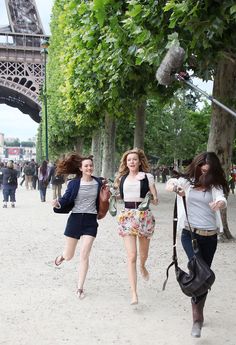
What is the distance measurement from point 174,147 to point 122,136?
20348 mm

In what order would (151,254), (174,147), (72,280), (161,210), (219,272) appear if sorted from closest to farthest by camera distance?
(72,280) → (219,272) → (151,254) → (161,210) → (174,147)

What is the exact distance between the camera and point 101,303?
602cm

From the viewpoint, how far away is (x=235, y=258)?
352 inches

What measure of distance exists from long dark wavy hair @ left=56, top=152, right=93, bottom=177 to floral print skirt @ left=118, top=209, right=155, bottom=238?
914 mm

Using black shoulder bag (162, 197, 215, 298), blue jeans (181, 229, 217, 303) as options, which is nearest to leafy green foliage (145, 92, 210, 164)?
blue jeans (181, 229, 217, 303)

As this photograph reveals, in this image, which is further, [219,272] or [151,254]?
[151,254]

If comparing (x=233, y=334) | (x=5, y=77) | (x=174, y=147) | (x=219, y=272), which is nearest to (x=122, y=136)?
A: (x=174, y=147)

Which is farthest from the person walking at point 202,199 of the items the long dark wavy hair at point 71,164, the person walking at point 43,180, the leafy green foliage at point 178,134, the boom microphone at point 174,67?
the leafy green foliage at point 178,134

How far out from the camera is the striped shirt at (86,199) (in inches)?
261

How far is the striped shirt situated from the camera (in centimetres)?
664

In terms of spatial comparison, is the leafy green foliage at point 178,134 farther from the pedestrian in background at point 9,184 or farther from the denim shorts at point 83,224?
the denim shorts at point 83,224

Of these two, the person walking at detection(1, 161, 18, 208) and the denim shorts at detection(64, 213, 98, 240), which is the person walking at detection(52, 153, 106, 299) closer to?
the denim shorts at detection(64, 213, 98, 240)

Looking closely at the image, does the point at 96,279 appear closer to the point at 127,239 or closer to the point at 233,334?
the point at 127,239

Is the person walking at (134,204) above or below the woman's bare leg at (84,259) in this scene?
above
